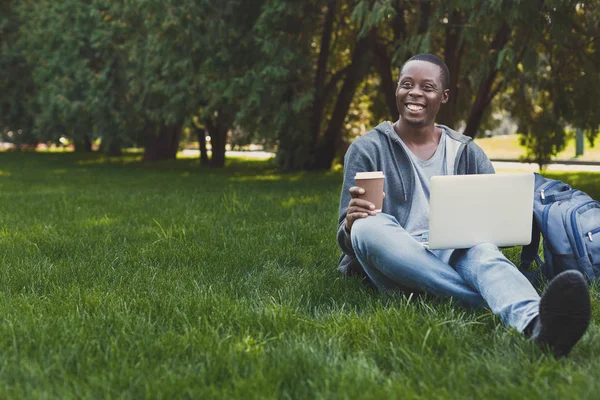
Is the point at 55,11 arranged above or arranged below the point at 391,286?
above

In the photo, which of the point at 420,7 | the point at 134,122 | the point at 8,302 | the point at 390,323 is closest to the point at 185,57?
the point at 420,7

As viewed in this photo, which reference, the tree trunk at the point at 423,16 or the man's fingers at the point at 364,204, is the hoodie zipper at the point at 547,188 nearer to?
the man's fingers at the point at 364,204

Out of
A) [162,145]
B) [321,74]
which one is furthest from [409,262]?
[162,145]

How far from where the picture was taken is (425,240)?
134 inches

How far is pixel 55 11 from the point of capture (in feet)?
64.0

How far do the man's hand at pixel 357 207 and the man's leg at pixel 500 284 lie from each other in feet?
1.42

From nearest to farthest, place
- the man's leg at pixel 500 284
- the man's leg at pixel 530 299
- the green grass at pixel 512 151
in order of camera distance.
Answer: the man's leg at pixel 530 299
the man's leg at pixel 500 284
the green grass at pixel 512 151

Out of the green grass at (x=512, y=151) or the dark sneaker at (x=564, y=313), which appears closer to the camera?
the dark sneaker at (x=564, y=313)

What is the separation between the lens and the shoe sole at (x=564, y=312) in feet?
7.80

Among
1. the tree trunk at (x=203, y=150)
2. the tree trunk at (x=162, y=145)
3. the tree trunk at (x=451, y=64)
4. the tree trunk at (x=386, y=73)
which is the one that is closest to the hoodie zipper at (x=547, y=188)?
the tree trunk at (x=451, y=64)

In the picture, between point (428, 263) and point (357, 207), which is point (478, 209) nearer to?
point (428, 263)

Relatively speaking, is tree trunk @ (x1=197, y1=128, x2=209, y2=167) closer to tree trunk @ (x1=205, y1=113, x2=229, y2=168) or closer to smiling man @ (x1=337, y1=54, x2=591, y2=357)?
tree trunk @ (x1=205, y1=113, x2=229, y2=168)

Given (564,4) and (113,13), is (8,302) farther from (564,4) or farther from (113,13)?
(113,13)

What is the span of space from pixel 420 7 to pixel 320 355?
911 centimetres
